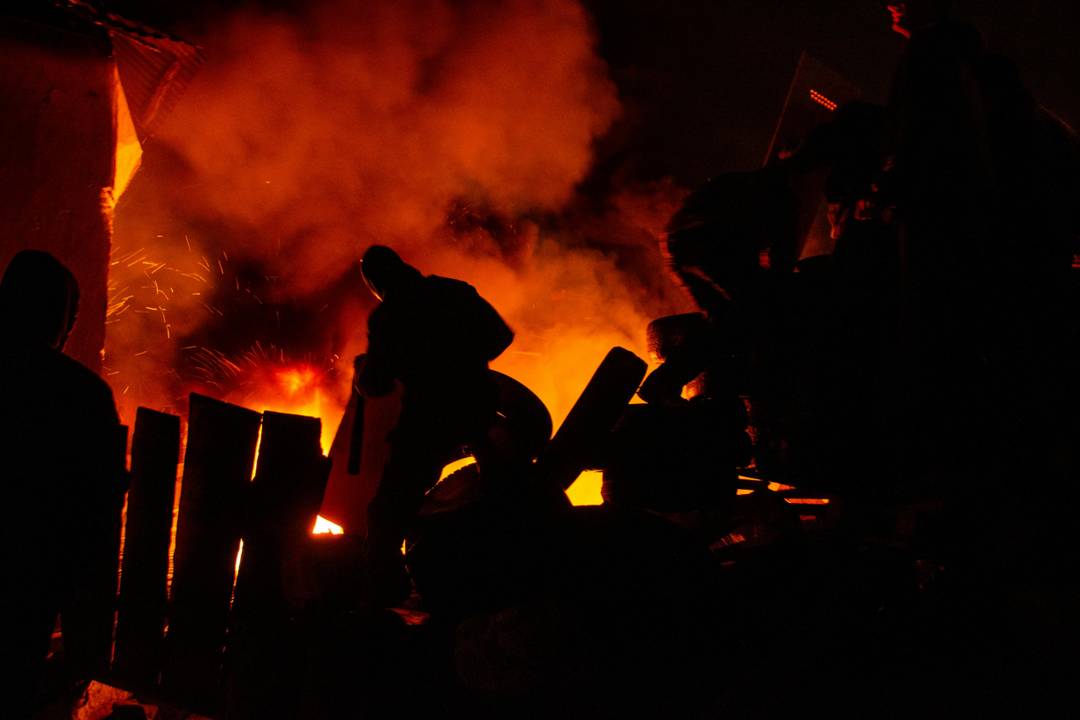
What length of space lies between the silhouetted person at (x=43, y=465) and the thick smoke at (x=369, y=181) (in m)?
5.13

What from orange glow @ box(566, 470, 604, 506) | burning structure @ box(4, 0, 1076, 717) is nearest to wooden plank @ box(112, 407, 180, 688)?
burning structure @ box(4, 0, 1076, 717)

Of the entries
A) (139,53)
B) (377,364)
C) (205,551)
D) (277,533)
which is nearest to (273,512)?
(277,533)

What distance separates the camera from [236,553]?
9.48 ft

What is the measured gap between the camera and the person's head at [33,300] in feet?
8.29

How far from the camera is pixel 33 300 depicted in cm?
255

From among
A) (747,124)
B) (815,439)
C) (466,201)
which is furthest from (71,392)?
(747,124)

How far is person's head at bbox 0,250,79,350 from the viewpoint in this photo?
2525mm

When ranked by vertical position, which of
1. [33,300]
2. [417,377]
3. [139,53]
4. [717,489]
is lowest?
[717,489]

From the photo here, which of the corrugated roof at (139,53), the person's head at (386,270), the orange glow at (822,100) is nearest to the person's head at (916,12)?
the person's head at (386,270)

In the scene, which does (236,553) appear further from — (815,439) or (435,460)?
(815,439)

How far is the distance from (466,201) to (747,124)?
4821mm

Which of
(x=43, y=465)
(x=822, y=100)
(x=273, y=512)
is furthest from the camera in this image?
(x=822, y=100)

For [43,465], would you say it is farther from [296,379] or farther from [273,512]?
[296,379]

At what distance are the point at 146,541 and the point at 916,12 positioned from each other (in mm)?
4999
